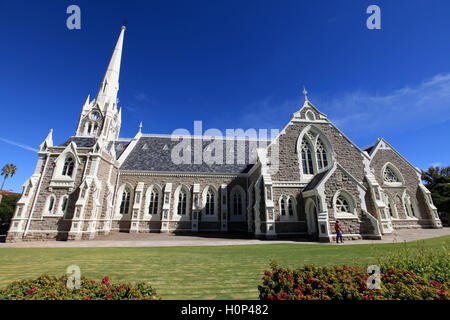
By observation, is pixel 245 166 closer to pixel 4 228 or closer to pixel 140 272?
pixel 140 272

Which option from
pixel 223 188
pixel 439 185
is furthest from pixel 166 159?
pixel 439 185

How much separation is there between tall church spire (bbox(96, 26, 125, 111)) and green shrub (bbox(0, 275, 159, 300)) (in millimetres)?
29765

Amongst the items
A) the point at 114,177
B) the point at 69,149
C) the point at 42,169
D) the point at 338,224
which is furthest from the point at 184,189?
the point at 338,224

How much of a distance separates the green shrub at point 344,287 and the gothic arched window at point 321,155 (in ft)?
54.9

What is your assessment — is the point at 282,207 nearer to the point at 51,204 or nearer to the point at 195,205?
the point at 195,205

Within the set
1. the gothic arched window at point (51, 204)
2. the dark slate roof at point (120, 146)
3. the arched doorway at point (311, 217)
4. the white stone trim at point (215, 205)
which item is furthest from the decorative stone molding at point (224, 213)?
the gothic arched window at point (51, 204)

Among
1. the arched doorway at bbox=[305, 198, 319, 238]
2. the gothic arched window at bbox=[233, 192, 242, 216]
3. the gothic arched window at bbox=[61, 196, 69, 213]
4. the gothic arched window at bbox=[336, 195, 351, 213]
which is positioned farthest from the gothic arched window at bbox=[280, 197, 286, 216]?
the gothic arched window at bbox=[61, 196, 69, 213]

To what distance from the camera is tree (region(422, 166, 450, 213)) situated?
2639cm

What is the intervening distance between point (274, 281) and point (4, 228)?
1607 inches

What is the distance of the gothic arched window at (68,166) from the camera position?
19.0 m

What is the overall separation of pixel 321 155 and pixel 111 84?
3132cm

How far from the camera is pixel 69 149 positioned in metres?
19.2

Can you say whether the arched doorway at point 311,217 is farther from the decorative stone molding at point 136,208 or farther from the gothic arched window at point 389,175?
the decorative stone molding at point 136,208
